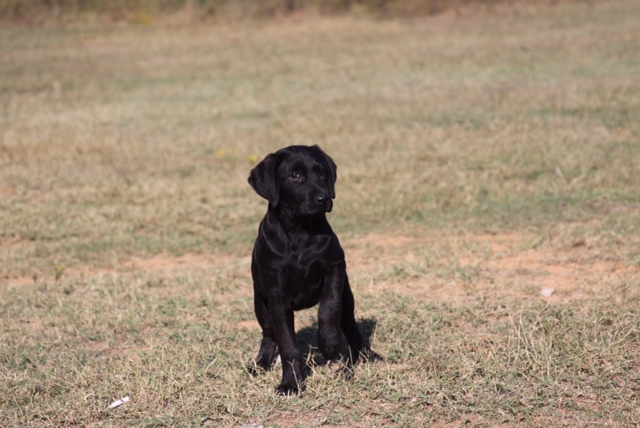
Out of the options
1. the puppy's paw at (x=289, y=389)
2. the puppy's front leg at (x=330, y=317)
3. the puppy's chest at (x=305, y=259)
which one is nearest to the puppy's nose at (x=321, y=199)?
the puppy's chest at (x=305, y=259)

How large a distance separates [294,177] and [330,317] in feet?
2.62

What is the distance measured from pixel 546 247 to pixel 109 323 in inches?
162

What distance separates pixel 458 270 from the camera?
7.88 metres

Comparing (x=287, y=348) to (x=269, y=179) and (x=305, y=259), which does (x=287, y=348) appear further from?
(x=269, y=179)

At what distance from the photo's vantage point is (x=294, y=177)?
203 inches

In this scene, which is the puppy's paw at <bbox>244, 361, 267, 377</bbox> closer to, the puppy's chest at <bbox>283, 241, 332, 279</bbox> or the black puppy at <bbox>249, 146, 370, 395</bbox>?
the black puppy at <bbox>249, 146, 370, 395</bbox>

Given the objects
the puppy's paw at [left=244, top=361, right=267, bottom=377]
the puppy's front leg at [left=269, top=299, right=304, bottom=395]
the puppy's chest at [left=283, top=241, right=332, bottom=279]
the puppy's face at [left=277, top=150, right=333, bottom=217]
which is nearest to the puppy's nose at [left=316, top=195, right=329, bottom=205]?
the puppy's face at [left=277, top=150, right=333, bottom=217]

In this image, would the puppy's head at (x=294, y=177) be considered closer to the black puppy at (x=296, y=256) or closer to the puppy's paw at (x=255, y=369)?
the black puppy at (x=296, y=256)

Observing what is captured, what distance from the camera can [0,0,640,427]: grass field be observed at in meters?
5.24

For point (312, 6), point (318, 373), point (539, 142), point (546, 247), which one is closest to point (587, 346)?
point (318, 373)

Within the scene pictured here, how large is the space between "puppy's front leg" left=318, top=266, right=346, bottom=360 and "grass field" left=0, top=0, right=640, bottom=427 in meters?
0.26

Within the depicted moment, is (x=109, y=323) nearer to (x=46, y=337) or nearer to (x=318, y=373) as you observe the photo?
(x=46, y=337)

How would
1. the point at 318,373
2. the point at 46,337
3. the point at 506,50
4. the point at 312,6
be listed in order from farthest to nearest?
the point at 312,6 < the point at 506,50 < the point at 46,337 < the point at 318,373

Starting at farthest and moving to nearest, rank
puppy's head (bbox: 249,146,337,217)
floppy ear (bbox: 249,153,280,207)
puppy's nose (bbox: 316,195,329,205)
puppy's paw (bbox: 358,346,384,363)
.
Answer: puppy's paw (bbox: 358,346,384,363) → floppy ear (bbox: 249,153,280,207) → puppy's head (bbox: 249,146,337,217) → puppy's nose (bbox: 316,195,329,205)
